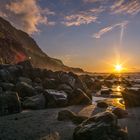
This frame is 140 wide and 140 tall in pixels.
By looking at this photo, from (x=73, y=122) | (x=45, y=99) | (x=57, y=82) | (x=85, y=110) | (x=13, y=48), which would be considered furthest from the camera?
(x=13, y=48)

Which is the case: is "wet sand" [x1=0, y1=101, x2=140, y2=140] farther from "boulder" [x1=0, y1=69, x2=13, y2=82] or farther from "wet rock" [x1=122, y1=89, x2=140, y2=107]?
"boulder" [x1=0, y1=69, x2=13, y2=82]

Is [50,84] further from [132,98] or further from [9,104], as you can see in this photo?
[9,104]

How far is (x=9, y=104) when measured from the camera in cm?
1116

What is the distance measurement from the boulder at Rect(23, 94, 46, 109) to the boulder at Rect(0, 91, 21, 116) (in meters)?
1.10

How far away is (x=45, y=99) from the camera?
526 inches

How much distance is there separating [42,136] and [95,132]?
1825 millimetres

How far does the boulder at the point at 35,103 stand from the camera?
1247 cm

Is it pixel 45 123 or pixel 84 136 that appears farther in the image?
pixel 45 123

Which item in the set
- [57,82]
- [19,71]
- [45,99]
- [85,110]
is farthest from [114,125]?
[19,71]

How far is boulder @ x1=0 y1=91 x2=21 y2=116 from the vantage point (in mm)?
10891

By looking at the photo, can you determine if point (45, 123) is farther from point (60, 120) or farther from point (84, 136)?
point (84, 136)

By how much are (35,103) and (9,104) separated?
5.84 ft

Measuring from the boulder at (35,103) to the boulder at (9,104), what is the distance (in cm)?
110

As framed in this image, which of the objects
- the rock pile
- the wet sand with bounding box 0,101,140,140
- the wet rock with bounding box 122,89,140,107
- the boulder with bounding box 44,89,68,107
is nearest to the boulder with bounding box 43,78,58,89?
the rock pile
